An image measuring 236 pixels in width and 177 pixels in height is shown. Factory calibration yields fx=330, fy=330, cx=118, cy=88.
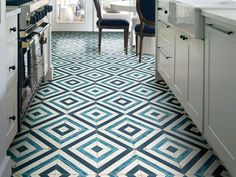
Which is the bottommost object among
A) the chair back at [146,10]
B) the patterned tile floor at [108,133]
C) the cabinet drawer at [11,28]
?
the patterned tile floor at [108,133]

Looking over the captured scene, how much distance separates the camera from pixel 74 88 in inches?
120

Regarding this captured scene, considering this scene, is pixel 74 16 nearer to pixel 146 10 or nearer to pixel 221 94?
pixel 146 10

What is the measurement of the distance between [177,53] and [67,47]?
3311 millimetres

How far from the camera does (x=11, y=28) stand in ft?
5.32

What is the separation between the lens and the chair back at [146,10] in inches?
161

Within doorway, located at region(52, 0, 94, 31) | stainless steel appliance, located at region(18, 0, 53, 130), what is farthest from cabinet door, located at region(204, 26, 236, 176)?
doorway, located at region(52, 0, 94, 31)

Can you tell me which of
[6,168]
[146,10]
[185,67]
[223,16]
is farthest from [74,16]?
[223,16]

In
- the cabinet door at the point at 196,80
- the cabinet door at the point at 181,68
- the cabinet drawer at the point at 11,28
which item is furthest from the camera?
the cabinet door at the point at 181,68

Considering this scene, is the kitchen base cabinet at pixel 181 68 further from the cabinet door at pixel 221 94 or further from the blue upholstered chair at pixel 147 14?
the blue upholstered chair at pixel 147 14

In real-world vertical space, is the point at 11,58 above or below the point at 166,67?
above

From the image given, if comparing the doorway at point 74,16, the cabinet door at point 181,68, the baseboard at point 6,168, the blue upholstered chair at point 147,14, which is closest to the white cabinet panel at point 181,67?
the cabinet door at point 181,68

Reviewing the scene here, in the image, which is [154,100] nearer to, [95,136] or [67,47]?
[95,136]

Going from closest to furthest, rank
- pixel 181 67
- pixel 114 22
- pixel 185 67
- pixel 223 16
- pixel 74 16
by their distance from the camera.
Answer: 1. pixel 223 16
2. pixel 185 67
3. pixel 181 67
4. pixel 114 22
5. pixel 74 16

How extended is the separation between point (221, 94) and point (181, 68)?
0.79 metres
